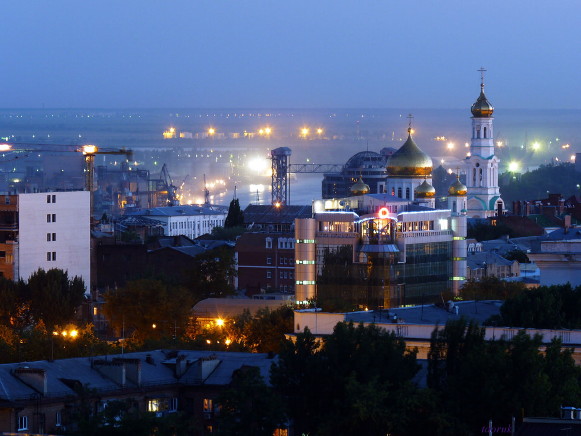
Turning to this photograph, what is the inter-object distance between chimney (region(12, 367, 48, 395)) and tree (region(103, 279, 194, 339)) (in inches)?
783

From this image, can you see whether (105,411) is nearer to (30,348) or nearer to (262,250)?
(30,348)

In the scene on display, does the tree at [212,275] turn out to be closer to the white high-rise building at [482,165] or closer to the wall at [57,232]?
the wall at [57,232]

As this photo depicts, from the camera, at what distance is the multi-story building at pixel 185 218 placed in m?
136

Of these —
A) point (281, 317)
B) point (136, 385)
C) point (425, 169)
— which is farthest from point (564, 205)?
point (136, 385)

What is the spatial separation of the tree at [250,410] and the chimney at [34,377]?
152 inches

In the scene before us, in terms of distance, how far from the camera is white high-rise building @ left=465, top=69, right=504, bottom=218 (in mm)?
136125

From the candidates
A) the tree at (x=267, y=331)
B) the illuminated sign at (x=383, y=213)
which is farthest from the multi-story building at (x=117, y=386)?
the illuminated sign at (x=383, y=213)

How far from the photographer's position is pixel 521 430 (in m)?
30.9

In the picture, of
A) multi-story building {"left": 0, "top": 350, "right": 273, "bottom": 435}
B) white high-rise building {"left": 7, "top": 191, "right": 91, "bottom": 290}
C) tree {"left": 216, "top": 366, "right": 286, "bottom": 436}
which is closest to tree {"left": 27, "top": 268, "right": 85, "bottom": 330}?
white high-rise building {"left": 7, "top": 191, "right": 91, "bottom": 290}

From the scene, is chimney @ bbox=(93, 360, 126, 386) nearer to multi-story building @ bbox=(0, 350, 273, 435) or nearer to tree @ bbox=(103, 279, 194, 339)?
multi-story building @ bbox=(0, 350, 273, 435)

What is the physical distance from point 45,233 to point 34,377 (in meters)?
40.2

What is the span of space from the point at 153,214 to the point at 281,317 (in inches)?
3357

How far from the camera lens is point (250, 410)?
36.4m

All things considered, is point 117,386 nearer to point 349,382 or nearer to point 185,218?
point 349,382
